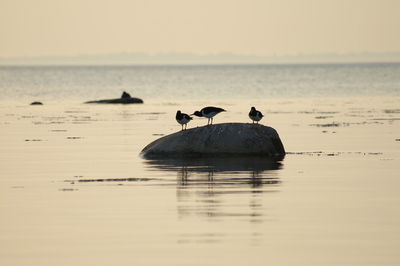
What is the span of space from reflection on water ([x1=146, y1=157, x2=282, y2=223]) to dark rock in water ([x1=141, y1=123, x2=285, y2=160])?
0.49 meters

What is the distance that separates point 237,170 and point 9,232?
396 inches

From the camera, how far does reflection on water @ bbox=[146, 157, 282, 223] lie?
20000 millimetres

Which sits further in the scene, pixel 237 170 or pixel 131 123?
pixel 131 123

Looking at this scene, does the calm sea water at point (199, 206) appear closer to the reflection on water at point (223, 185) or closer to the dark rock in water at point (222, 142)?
the reflection on water at point (223, 185)

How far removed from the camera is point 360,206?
67.8 ft

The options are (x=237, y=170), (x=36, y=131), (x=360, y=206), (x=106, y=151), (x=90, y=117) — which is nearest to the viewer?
(x=360, y=206)

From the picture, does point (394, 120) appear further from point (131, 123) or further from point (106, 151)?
point (106, 151)

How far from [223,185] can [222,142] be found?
22.8 feet

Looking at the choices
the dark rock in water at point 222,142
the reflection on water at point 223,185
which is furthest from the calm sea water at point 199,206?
the dark rock in water at point 222,142

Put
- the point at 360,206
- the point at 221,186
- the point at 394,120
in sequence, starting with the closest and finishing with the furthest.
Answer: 1. the point at 360,206
2. the point at 221,186
3. the point at 394,120

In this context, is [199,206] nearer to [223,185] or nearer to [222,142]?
[223,185]

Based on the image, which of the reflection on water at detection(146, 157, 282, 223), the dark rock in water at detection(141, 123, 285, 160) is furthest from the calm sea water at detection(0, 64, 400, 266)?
the dark rock in water at detection(141, 123, 285, 160)

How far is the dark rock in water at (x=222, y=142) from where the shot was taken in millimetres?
30953

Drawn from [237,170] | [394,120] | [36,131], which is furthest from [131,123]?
[237,170]
